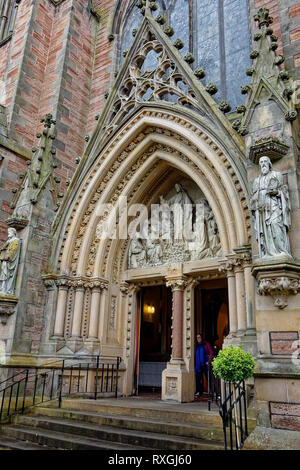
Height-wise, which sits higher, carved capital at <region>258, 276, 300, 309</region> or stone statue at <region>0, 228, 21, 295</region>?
stone statue at <region>0, 228, 21, 295</region>

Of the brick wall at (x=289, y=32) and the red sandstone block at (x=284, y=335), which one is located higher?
the brick wall at (x=289, y=32)

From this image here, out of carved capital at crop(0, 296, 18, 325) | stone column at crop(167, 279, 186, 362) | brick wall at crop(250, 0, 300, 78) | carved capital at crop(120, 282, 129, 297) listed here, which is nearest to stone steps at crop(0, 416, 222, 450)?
carved capital at crop(0, 296, 18, 325)

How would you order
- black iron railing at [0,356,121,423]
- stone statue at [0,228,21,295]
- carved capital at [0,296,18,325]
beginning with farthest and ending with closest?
stone statue at [0,228,21,295] → carved capital at [0,296,18,325] → black iron railing at [0,356,121,423]

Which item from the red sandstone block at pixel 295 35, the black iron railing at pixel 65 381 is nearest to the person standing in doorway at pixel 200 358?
the black iron railing at pixel 65 381

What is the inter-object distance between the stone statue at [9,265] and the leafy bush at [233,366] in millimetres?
5565

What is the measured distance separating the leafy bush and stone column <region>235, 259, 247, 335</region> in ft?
6.88

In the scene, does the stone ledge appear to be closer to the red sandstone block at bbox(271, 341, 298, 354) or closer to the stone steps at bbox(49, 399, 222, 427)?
the stone steps at bbox(49, 399, 222, 427)

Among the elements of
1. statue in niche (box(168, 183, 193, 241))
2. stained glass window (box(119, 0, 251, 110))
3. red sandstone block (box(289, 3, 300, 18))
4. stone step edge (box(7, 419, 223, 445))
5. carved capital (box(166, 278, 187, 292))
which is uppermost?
stained glass window (box(119, 0, 251, 110))

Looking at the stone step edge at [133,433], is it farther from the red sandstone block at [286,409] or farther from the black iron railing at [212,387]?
the black iron railing at [212,387]

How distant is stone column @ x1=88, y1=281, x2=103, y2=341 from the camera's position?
9102mm

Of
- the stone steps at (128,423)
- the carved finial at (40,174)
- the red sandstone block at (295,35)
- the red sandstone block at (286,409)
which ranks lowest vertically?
the stone steps at (128,423)

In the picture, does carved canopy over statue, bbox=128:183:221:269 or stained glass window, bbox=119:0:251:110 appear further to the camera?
stained glass window, bbox=119:0:251:110

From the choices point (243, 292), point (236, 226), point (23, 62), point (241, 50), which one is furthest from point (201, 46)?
point (243, 292)

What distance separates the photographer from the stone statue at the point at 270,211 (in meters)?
5.56
